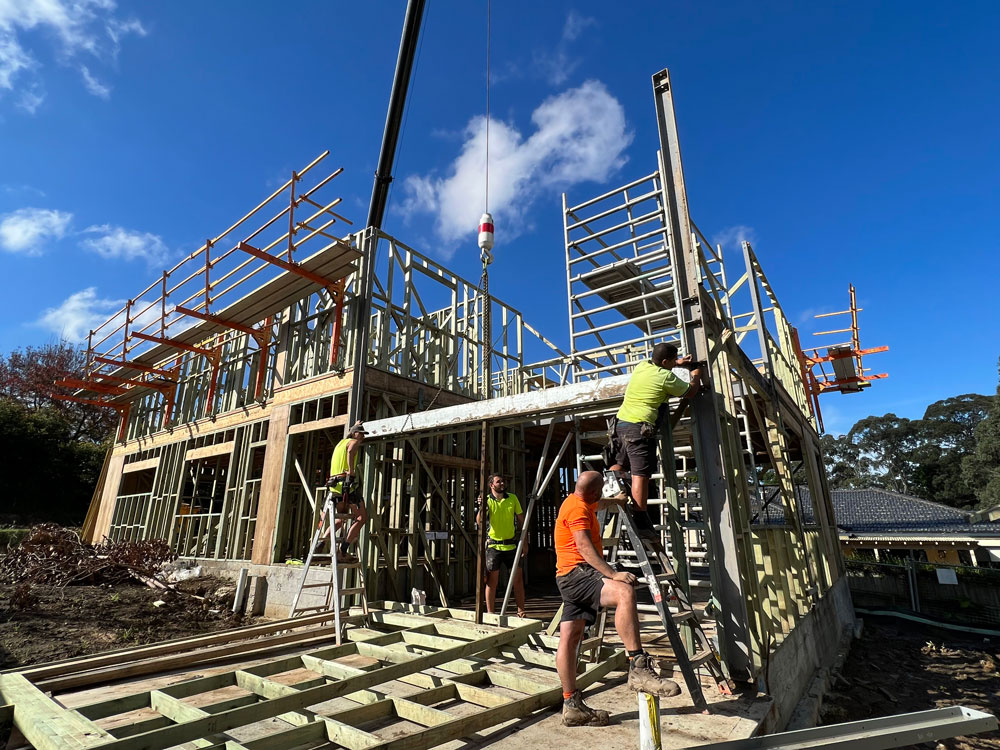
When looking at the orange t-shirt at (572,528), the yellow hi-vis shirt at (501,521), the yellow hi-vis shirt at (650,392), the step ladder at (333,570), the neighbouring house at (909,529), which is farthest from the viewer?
the neighbouring house at (909,529)

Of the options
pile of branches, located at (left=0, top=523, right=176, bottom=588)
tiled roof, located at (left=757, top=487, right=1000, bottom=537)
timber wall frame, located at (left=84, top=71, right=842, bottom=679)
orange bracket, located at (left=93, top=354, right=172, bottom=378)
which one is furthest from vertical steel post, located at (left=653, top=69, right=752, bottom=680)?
tiled roof, located at (left=757, top=487, right=1000, bottom=537)

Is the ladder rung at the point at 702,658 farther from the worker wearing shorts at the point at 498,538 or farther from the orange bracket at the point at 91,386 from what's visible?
the orange bracket at the point at 91,386

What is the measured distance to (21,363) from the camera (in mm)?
32938

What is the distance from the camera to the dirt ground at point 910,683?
678 cm

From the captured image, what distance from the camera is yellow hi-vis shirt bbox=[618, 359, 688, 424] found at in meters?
4.56

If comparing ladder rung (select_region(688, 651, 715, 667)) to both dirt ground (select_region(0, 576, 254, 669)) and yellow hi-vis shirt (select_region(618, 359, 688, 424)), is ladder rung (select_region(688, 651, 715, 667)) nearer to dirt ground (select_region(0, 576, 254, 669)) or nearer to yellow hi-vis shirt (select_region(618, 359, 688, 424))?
yellow hi-vis shirt (select_region(618, 359, 688, 424))

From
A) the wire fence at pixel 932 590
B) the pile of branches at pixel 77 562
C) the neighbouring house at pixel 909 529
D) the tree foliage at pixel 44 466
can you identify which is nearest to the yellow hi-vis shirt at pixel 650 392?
the pile of branches at pixel 77 562

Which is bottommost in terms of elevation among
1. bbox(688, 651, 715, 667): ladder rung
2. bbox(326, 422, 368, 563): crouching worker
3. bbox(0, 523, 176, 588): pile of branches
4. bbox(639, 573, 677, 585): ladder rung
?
bbox(688, 651, 715, 667): ladder rung

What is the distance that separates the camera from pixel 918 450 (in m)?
59.0

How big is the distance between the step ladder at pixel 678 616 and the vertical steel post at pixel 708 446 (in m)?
0.16

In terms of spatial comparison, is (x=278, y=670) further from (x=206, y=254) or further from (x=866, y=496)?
(x=866, y=496)

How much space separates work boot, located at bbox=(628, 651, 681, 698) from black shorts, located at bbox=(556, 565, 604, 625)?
1.28 ft

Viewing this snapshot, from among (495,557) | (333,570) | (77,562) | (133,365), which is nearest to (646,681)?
(495,557)

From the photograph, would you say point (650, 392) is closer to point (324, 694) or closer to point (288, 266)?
point (324, 694)
